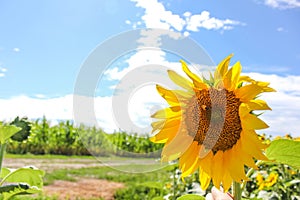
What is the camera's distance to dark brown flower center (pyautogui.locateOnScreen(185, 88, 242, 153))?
31.1 inches

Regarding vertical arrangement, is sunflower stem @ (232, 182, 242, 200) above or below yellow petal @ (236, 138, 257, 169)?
below

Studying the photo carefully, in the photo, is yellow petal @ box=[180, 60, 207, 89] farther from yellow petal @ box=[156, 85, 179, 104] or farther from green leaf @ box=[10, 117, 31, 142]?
green leaf @ box=[10, 117, 31, 142]

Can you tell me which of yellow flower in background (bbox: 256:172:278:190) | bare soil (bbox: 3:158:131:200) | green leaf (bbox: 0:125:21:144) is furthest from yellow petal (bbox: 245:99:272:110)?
bare soil (bbox: 3:158:131:200)

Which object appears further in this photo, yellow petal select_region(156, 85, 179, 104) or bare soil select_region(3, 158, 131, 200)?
bare soil select_region(3, 158, 131, 200)

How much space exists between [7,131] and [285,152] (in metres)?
0.66

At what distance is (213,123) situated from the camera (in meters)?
0.79

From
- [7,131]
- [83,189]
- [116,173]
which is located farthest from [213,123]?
[116,173]

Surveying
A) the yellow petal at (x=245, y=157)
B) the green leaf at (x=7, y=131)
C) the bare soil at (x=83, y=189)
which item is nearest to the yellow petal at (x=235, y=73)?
the yellow petal at (x=245, y=157)

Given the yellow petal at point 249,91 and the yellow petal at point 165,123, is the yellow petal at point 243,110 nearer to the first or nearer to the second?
the yellow petal at point 249,91

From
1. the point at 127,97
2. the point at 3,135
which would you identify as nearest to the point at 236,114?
the point at 127,97

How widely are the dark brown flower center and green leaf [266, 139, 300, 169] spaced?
7 cm

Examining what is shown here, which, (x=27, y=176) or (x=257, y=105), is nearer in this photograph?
(x=257, y=105)

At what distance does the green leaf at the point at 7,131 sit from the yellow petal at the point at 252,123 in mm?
555

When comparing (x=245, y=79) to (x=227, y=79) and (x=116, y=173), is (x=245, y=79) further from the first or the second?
(x=116, y=173)
